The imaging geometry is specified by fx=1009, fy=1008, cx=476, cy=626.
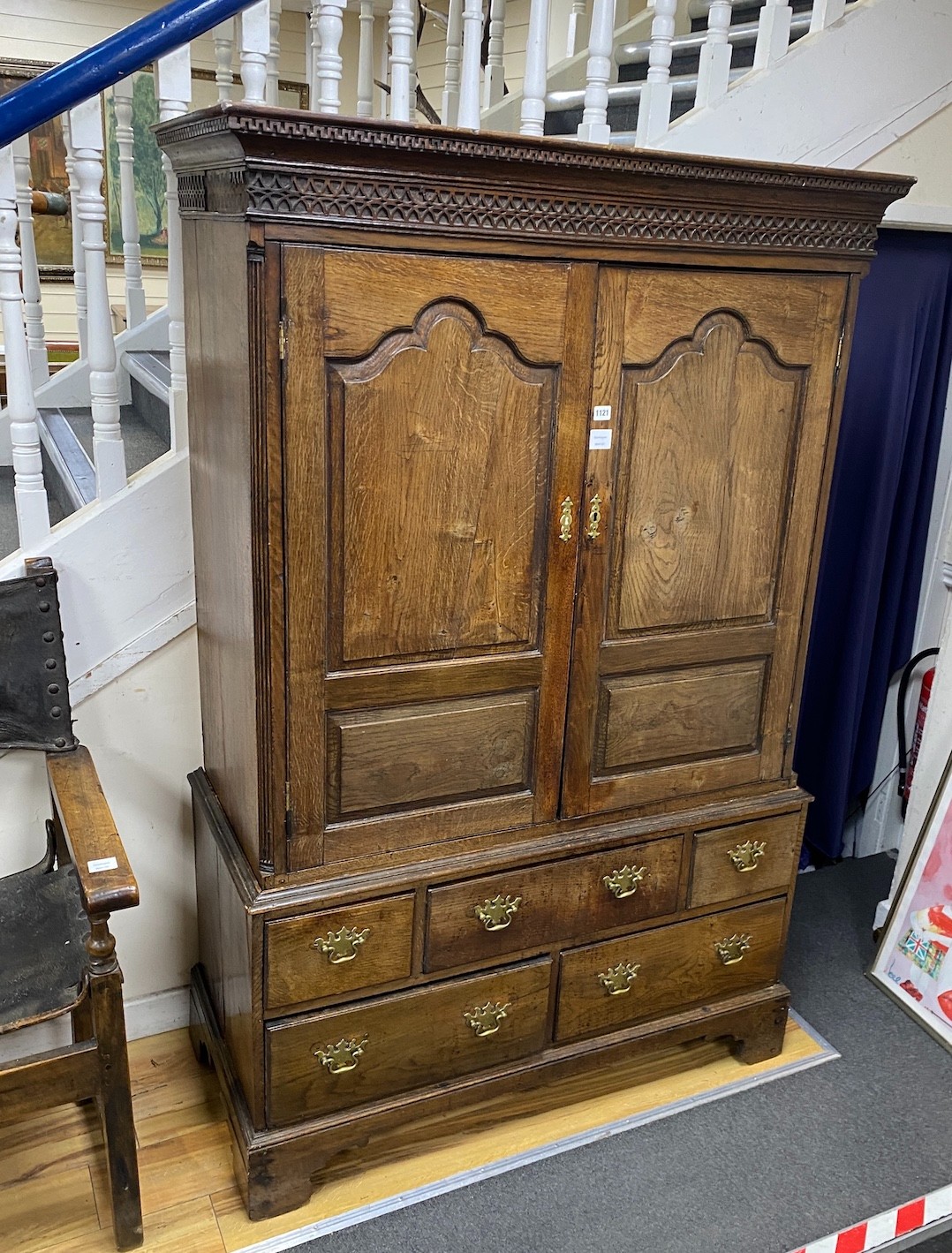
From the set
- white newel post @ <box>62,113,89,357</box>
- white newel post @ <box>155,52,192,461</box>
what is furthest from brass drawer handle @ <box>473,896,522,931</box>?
white newel post @ <box>62,113,89,357</box>

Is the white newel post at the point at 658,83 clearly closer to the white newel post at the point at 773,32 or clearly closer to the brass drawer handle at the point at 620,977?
the white newel post at the point at 773,32

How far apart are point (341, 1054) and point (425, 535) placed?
37.9 inches

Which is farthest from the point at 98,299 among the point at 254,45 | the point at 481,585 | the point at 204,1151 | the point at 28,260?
the point at 204,1151

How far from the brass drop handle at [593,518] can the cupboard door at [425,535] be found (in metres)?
0.03

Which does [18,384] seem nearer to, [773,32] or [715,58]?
[715,58]

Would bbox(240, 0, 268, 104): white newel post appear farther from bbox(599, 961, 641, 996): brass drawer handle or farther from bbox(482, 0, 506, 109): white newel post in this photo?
bbox(599, 961, 641, 996): brass drawer handle

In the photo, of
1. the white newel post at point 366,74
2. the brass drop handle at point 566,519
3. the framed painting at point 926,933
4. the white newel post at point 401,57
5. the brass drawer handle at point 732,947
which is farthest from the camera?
the white newel post at point 366,74

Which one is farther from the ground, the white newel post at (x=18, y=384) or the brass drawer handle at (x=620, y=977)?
the white newel post at (x=18, y=384)

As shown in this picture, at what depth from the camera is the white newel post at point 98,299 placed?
1.72 m

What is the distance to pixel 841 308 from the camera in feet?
6.09

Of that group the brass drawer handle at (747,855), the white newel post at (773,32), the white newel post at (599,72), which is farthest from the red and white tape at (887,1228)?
the white newel post at (773,32)

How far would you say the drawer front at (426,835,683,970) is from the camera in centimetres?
186

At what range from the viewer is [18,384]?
183 cm

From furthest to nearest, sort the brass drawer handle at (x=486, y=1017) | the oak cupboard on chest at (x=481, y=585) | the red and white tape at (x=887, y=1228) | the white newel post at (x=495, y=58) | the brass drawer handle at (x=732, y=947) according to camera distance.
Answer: the white newel post at (x=495, y=58)
the brass drawer handle at (x=732, y=947)
the brass drawer handle at (x=486, y=1017)
the red and white tape at (x=887, y=1228)
the oak cupboard on chest at (x=481, y=585)
